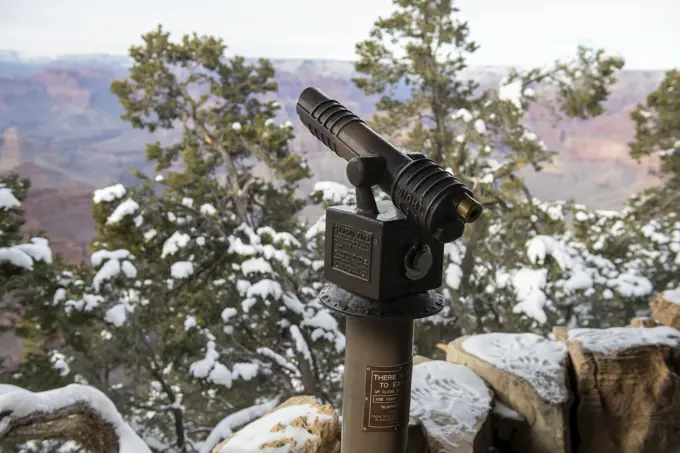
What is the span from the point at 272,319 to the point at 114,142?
2905 millimetres

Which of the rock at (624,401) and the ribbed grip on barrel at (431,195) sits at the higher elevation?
the ribbed grip on barrel at (431,195)

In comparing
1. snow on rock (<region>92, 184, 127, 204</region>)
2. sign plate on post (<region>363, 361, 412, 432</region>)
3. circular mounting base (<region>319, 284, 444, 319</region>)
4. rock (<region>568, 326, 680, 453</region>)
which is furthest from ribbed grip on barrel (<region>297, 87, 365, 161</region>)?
→ snow on rock (<region>92, 184, 127, 204</region>)

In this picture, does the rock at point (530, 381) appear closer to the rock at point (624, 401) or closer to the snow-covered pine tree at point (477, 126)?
the rock at point (624, 401)

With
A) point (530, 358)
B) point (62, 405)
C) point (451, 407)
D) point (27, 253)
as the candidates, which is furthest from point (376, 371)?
point (27, 253)

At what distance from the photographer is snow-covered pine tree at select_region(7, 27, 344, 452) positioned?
4242 millimetres

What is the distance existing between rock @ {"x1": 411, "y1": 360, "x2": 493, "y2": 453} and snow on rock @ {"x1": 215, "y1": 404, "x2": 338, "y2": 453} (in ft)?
1.37

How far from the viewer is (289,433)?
1873 millimetres

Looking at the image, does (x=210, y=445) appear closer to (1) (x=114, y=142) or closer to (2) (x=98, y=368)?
(2) (x=98, y=368)

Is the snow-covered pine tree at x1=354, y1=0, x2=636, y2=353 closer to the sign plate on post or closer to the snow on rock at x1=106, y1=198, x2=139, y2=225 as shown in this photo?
the snow on rock at x1=106, y1=198, x2=139, y2=225

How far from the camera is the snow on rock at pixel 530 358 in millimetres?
2447

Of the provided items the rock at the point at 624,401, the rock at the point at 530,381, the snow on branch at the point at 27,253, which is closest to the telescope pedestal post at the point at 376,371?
the rock at the point at 530,381

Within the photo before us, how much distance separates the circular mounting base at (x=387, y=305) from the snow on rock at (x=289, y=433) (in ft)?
2.12

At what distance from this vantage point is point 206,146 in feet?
19.6

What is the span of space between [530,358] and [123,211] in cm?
341
